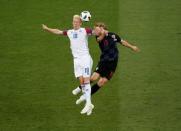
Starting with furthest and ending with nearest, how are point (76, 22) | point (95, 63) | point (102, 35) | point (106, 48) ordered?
point (95, 63), point (106, 48), point (102, 35), point (76, 22)

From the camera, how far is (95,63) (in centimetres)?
2608

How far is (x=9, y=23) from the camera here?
30250 millimetres

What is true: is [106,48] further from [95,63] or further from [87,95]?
[95,63]

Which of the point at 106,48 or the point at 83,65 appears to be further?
the point at 106,48

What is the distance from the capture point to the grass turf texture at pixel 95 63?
21.3 m

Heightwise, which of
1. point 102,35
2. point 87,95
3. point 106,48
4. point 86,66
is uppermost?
point 102,35

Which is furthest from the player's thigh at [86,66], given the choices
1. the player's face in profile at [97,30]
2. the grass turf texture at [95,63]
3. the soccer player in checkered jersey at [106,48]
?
the grass turf texture at [95,63]

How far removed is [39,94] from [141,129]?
4.29m

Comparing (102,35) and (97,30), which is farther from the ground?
(97,30)

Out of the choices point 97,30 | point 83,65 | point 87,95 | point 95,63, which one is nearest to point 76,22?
point 97,30

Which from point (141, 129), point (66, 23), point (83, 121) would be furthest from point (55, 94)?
point (66, 23)

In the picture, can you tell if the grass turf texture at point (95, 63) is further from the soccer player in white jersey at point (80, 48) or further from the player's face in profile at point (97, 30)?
the player's face in profile at point (97, 30)

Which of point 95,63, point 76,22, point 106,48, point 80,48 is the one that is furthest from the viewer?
point 95,63

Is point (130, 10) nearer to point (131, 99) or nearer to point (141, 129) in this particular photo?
point (131, 99)
